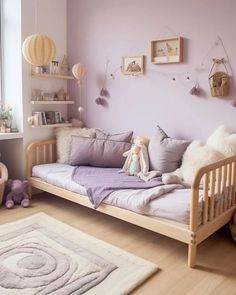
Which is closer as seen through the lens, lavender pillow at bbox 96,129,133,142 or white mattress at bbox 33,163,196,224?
white mattress at bbox 33,163,196,224

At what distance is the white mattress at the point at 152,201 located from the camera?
6.84 feet

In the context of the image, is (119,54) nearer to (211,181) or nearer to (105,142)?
(105,142)

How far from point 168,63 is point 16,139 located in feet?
6.02

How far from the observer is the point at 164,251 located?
230 centimetres

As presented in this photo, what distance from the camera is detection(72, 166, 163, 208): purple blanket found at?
2.53 m

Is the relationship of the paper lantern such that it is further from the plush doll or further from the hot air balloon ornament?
the plush doll

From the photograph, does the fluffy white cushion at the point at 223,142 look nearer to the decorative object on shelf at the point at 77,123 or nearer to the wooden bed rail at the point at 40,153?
the decorative object on shelf at the point at 77,123

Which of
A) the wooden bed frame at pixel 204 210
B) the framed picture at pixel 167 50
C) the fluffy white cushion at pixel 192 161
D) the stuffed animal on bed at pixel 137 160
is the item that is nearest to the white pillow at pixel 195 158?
the fluffy white cushion at pixel 192 161

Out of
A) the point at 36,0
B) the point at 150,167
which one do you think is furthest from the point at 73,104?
the point at 150,167

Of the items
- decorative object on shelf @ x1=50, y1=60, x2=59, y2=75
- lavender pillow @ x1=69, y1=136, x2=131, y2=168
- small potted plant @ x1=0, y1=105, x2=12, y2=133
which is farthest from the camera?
decorative object on shelf @ x1=50, y1=60, x2=59, y2=75

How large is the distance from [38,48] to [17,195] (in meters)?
1.51

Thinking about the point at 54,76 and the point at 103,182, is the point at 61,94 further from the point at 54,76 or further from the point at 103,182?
the point at 103,182

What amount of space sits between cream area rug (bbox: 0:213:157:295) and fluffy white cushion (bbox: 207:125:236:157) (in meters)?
1.09

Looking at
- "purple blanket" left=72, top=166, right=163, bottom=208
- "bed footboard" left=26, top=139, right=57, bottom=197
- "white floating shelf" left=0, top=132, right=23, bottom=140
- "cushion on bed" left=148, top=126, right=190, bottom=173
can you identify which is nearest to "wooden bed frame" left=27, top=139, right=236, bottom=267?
"purple blanket" left=72, top=166, right=163, bottom=208
